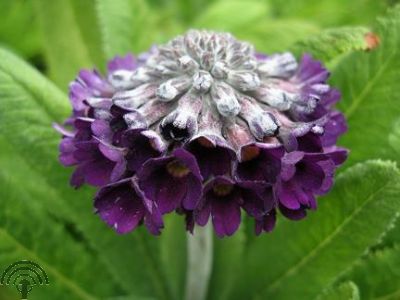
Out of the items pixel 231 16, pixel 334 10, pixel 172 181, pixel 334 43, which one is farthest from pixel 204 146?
pixel 334 10

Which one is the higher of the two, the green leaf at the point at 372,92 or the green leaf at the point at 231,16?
the green leaf at the point at 231,16

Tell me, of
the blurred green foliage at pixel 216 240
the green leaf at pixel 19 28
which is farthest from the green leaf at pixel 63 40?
the green leaf at pixel 19 28

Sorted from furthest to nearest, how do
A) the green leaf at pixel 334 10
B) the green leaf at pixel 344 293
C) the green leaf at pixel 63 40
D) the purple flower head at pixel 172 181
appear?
the green leaf at pixel 334 10
the green leaf at pixel 63 40
the green leaf at pixel 344 293
the purple flower head at pixel 172 181

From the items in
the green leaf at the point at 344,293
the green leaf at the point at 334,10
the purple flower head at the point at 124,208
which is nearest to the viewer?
the purple flower head at the point at 124,208

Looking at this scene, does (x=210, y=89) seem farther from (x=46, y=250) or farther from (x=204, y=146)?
(x=46, y=250)

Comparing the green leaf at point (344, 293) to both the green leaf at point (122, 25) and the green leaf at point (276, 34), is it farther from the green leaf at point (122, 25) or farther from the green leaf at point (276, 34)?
the green leaf at point (276, 34)

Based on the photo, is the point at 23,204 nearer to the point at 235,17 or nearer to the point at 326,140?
the point at 326,140
